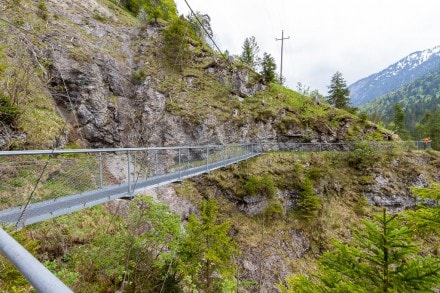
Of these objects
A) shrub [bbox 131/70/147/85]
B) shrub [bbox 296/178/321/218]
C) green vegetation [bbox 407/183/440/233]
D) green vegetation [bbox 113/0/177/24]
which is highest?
green vegetation [bbox 113/0/177/24]

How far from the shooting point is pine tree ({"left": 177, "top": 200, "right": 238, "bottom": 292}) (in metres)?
7.97

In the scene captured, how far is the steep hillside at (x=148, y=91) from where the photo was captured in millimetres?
15750

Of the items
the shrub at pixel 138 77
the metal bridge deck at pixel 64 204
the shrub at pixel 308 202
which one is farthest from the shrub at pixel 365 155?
the shrub at pixel 138 77

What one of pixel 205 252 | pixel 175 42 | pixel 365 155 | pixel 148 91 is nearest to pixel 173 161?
pixel 205 252

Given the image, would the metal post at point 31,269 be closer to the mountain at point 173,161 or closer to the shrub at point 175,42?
the mountain at point 173,161

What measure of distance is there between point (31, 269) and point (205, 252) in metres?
8.79

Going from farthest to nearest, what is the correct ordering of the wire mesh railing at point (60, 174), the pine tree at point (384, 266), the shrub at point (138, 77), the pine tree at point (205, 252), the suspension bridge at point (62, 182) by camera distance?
1. the shrub at point (138, 77)
2. the pine tree at point (205, 252)
3. the wire mesh railing at point (60, 174)
4. the suspension bridge at point (62, 182)
5. the pine tree at point (384, 266)

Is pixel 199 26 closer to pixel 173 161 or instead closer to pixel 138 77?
pixel 138 77

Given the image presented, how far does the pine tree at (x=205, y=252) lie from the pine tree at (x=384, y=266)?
212 inches

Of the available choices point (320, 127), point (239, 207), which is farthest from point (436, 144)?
point (239, 207)

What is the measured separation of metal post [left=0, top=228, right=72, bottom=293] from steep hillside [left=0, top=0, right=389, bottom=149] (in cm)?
1337

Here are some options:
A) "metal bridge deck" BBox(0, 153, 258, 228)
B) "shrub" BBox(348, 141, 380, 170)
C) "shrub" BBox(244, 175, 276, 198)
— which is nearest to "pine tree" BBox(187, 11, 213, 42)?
"metal bridge deck" BBox(0, 153, 258, 228)

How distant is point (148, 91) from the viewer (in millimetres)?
19906

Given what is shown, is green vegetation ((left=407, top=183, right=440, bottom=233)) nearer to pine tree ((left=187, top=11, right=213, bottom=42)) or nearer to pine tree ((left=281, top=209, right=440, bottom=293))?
pine tree ((left=281, top=209, right=440, bottom=293))
